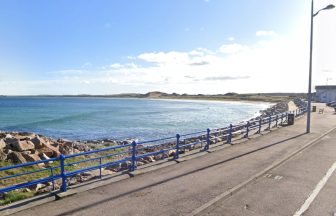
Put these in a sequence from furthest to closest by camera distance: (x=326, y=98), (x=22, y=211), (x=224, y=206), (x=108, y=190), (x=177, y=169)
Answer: (x=326, y=98) < (x=177, y=169) < (x=108, y=190) < (x=224, y=206) < (x=22, y=211)

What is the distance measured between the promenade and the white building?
241ft

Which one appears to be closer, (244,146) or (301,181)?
(301,181)

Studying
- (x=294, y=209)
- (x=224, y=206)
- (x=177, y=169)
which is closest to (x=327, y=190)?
(x=294, y=209)

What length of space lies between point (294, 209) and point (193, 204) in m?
2.49

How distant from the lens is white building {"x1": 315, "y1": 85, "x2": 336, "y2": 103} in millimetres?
78625

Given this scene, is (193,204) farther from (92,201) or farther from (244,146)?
(244,146)

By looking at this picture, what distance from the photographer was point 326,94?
268 ft

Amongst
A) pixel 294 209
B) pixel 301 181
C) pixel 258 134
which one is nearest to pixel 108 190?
pixel 294 209

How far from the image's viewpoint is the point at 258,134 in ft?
67.9

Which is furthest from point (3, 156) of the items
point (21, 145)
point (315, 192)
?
point (315, 192)

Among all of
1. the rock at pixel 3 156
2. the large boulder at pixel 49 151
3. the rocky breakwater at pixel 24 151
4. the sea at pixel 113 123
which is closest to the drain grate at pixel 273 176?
the rocky breakwater at pixel 24 151

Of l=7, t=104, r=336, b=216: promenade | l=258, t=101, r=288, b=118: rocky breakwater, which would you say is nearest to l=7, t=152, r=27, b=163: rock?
l=7, t=104, r=336, b=216: promenade

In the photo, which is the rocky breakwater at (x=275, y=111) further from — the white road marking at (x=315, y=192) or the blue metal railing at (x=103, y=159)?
the white road marking at (x=315, y=192)

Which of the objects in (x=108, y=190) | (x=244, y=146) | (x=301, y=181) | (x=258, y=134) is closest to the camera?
(x=108, y=190)
